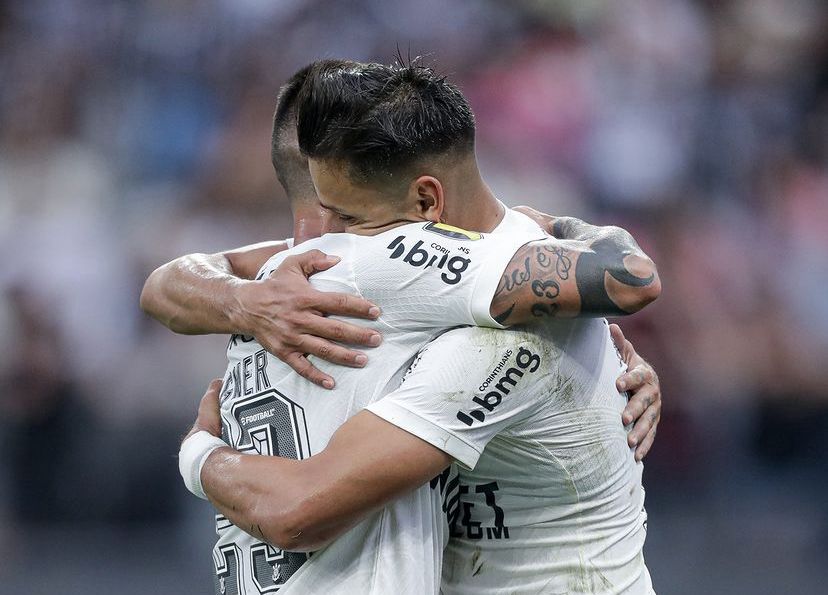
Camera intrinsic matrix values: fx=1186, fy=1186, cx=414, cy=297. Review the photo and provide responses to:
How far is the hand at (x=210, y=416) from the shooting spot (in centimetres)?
306

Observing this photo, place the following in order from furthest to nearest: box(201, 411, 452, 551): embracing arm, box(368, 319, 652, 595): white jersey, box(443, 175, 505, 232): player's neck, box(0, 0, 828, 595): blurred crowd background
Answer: box(0, 0, 828, 595): blurred crowd background < box(443, 175, 505, 232): player's neck < box(368, 319, 652, 595): white jersey < box(201, 411, 452, 551): embracing arm

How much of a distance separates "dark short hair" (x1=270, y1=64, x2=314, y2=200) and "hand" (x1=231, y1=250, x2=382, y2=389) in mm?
742

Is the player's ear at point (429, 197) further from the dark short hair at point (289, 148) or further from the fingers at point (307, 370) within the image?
the dark short hair at point (289, 148)

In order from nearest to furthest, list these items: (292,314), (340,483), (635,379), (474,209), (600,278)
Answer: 1. (340,483)
2. (600,278)
3. (292,314)
4. (474,209)
5. (635,379)

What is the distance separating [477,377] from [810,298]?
6.02 meters

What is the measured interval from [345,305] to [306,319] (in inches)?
3.9

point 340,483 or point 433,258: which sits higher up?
point 433,258

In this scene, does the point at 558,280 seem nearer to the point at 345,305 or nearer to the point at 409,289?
the point at 409,289

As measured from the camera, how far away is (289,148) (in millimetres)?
3658

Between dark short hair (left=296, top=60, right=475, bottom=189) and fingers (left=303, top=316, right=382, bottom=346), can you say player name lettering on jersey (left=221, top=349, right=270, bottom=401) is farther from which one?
dark short hair (left=296, top=60, right=475, bottom=189)

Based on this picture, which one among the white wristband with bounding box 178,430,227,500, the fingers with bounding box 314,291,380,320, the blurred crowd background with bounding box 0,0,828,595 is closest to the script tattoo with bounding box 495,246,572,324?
the fingers with bounding box 314,291,380,320

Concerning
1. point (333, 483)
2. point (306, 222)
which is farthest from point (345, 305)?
point (306, 222)

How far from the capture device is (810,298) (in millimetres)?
8125

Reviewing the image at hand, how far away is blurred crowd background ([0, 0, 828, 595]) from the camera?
7285 mm
